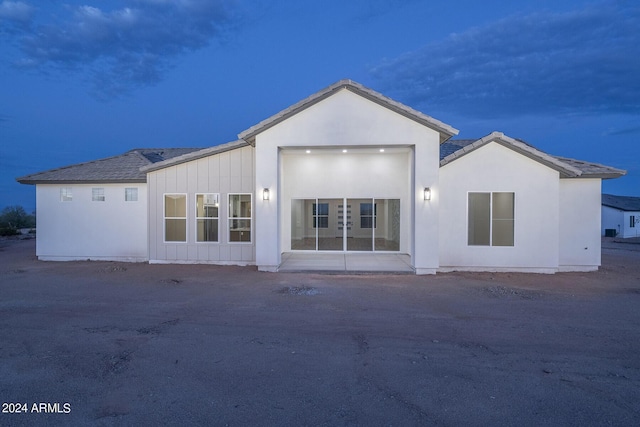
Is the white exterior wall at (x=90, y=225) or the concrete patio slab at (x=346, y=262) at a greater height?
the white exterior wall at (x=90, y=225)

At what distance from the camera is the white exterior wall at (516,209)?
10914 mm

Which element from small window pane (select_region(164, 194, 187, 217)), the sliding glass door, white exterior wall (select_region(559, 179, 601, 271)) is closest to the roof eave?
small window pane (select_region(164, 194, 187, 217))

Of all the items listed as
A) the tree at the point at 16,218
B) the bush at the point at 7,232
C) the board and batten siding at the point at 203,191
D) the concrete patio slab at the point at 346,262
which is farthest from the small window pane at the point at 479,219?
the tree at the point at 16,218

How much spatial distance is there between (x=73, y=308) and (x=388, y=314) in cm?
630

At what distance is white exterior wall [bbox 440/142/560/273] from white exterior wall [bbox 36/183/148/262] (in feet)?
35.8

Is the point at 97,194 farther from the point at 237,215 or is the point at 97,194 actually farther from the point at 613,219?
the point at 613,219

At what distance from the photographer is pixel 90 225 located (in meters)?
13.3

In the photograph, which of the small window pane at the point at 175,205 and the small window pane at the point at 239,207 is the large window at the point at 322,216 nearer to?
the small window pane at the point at 239,207

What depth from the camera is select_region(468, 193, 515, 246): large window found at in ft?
36.3

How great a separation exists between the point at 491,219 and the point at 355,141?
5.03 meters

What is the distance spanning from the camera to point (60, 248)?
13430 millimetres

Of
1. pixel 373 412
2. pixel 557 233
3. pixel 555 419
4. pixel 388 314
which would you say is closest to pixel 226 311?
pixel 388 314

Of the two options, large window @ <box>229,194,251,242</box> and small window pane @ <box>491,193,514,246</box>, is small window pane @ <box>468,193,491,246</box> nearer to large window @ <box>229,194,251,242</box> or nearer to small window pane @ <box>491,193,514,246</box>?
small window pane @ <box>491,193,514,246</box>

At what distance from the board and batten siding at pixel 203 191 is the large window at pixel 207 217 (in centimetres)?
Result: 14
